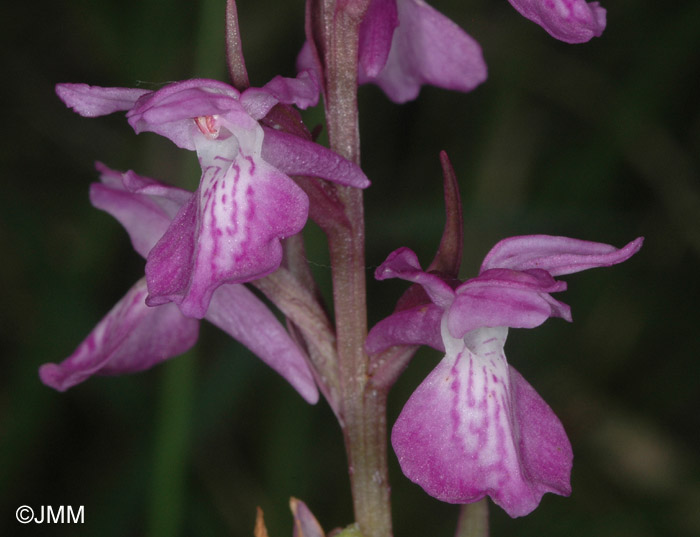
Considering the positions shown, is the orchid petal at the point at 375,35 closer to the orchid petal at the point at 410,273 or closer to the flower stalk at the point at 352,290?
the flower stalk at the point at 352,290

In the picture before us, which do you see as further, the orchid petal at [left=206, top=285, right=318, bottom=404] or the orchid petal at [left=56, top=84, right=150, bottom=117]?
the orchid petal at [left=206, top=285, right=318, bottom=404]

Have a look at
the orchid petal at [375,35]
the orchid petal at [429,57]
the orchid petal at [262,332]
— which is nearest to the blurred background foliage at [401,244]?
the orchid petal at [429,57]

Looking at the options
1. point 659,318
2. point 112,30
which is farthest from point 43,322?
point 659,318

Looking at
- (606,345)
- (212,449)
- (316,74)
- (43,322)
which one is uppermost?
(316,74)

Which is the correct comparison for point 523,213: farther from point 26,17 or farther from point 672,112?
point 26,17

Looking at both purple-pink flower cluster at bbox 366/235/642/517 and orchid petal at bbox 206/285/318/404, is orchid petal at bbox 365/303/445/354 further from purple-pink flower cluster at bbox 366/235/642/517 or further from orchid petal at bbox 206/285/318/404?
orchid petal at bbox 206/285/318/404

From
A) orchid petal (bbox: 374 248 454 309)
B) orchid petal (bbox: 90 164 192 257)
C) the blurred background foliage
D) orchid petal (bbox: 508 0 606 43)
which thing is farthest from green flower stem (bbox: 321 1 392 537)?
the blurred background foliage

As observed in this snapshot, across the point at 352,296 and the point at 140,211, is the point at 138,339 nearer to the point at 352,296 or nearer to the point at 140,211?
the point at 140,211
